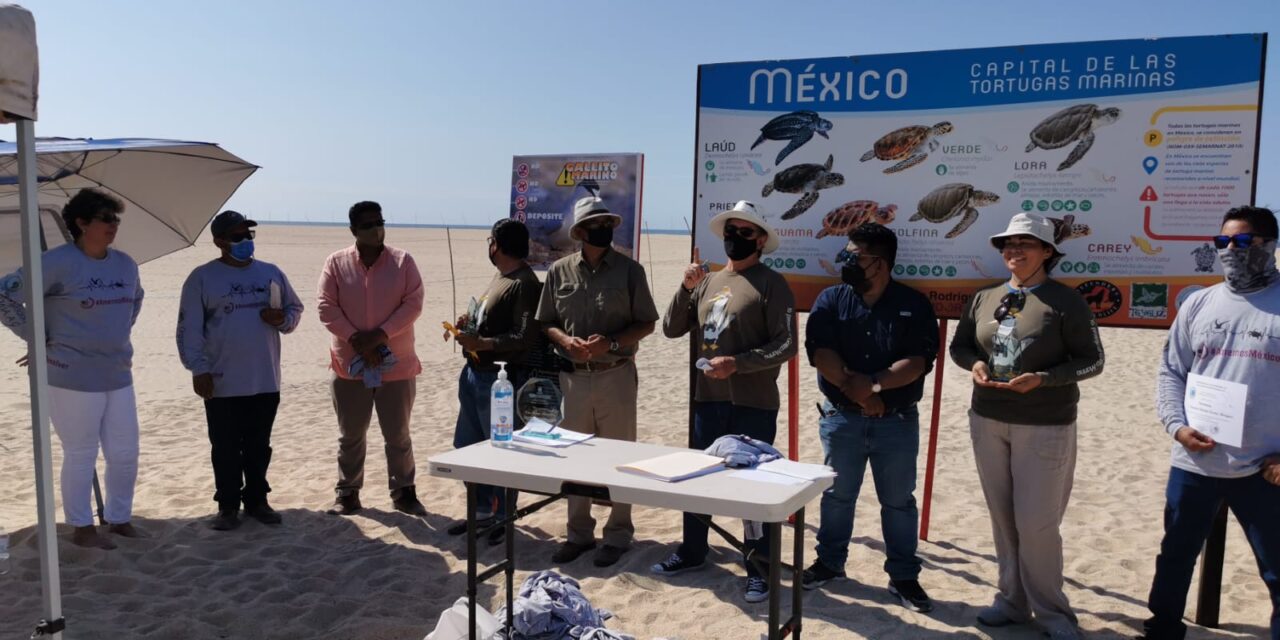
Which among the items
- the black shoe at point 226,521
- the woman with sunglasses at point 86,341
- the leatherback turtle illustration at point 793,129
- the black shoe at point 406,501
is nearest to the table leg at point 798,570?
the leatherback turtle illustration at point 793,129

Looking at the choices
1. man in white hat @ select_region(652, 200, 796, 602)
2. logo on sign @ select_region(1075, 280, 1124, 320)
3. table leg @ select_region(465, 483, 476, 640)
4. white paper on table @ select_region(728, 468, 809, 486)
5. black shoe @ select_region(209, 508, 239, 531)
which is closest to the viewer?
white paper on table @ select_region(728, 468, 809, 486)

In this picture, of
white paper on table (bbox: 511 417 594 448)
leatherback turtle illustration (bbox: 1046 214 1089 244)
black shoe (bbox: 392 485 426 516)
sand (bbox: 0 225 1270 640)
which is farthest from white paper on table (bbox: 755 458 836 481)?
black shoe (bbox: 392 485 426 516)

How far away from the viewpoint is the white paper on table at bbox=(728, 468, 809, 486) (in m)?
3.19

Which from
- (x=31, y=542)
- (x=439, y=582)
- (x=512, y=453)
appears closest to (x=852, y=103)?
(x=512, y=453)

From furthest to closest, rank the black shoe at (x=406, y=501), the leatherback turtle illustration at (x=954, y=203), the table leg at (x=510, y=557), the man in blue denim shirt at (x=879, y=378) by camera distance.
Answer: the black shoe at (x=406, y=501) < the leatherback turtle illustration at (x=954, y=203) < the man in blue denim shirt at (x=879, y=378) < the table leg at (x=510, y=557)

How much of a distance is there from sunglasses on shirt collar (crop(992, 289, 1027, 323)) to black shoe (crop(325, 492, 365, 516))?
420cm

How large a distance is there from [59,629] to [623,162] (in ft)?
13.2

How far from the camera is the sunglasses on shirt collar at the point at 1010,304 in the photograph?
12.9 ft

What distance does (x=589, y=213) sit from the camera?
4809mm

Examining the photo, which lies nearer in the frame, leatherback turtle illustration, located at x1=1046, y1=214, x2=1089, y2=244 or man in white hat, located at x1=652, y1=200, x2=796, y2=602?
man in white hat, located at x1=652, y1=200, x2=796, y2=602

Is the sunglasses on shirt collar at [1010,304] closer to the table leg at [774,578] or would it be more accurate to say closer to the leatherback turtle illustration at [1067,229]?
the leatherback turtle illustration at [1067,229]

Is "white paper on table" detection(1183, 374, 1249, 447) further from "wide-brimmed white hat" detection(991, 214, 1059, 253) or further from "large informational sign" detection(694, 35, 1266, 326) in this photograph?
"large informational sign" detection(694, 35, 1266, 326)

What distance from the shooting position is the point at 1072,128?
177 inches

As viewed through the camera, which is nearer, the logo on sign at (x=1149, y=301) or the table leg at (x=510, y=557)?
the table leg at (x=510, y=557)
